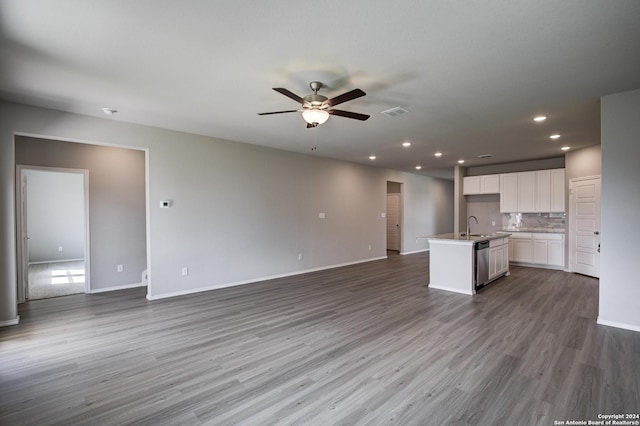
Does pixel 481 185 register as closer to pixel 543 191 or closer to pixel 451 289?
pixel 543 191

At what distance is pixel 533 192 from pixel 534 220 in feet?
2.91

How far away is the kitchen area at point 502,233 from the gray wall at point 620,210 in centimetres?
169

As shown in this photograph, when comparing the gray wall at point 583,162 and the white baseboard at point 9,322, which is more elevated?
the gray wall at point 583,162

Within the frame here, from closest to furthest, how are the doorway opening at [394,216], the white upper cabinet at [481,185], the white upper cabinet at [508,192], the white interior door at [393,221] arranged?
the white upper cabinet at [508,192] → the white upper cabinet at [481,185] → the doorway opening at [394,216] → the white interior door at [393,221]

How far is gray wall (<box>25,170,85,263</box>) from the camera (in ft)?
27.3

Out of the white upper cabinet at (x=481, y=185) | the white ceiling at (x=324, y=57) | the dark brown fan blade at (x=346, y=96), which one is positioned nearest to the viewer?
the white ceiling at (x=324, y=57)

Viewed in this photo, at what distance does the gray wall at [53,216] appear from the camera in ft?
27.3

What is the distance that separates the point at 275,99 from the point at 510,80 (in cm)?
255

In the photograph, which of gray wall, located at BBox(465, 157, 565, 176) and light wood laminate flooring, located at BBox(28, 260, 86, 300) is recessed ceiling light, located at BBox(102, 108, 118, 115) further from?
gray wall, located at BBox(465, 157, 565, 176)

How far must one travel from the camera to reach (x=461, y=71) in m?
2.86

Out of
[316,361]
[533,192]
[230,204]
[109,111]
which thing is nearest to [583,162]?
[533,192]

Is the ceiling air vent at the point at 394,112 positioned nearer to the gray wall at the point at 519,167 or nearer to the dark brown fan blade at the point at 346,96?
the dark brown fan blade at the point at 346,96

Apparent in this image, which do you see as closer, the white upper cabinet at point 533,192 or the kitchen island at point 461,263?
the kitchen island at point 461,263

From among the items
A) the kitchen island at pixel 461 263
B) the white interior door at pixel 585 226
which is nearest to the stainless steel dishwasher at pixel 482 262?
the kitchen island at pixel 461 263
